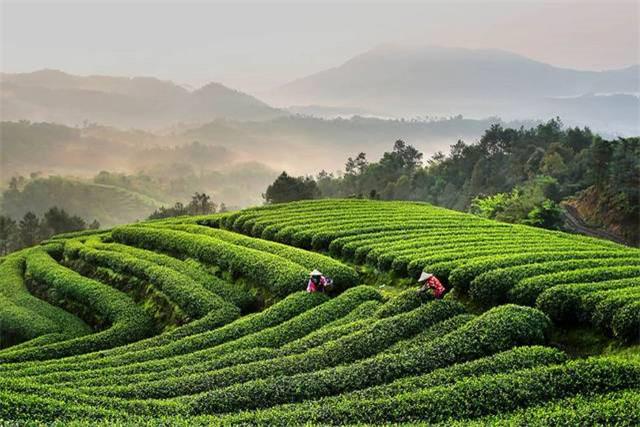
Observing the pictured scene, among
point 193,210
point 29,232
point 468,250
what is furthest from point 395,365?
point 193,210

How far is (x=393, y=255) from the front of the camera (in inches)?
734

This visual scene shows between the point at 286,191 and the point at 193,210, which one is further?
the point at 193,210

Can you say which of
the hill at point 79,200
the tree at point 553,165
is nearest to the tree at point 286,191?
the tree at point 553,165

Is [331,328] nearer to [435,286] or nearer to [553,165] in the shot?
[435,286]

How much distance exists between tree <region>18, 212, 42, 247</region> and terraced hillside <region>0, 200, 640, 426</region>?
44.1m

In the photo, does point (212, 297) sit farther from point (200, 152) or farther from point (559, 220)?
point (200, 152)

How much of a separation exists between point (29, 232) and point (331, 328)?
6363 cm

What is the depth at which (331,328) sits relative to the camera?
1435 centimetres

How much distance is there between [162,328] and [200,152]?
531ft

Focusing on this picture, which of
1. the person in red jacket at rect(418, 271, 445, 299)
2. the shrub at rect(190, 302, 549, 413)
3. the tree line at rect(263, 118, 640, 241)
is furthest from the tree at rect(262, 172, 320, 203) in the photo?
the shrub at rect(190, 302, 549, 413)

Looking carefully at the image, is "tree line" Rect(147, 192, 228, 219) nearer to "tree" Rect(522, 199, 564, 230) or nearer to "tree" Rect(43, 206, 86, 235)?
"tree" Rect(43, 206, 86, 235)

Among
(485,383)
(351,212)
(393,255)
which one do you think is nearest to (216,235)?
(351,212)

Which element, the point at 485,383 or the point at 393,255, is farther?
the point at 393,255

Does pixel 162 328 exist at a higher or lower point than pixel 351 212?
lower
